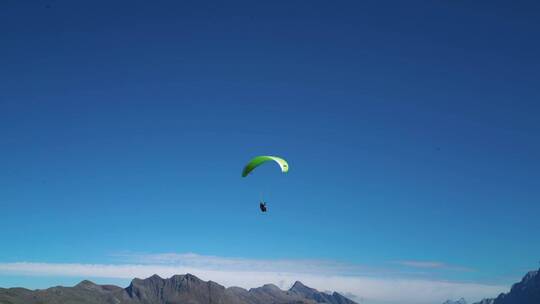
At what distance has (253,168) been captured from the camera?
78750 mm

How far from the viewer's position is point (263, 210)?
75812 millimetres

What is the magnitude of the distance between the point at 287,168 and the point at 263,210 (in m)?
7.71

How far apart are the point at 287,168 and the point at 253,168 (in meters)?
6.71

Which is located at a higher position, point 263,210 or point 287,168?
point 287,168

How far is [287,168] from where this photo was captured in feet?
245

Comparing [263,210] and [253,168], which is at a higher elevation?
[253,168]
